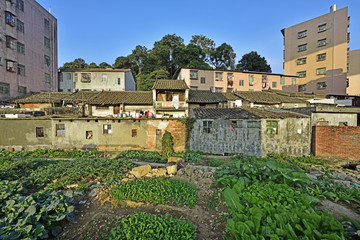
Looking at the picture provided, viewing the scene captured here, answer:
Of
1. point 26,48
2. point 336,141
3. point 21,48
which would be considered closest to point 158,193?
point 336,141

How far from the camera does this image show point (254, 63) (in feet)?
134

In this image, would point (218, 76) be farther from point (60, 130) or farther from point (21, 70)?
point (21, 70)

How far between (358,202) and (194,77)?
91.4 ft

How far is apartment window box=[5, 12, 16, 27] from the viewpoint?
76.0ft

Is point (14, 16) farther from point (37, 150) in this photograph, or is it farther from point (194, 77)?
point (194, 77)

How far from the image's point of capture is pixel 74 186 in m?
6.36

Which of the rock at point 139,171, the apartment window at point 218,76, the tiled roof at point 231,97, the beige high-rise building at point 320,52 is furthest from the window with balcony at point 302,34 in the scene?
the rock at point 139,171

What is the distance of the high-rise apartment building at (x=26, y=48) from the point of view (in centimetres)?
2317

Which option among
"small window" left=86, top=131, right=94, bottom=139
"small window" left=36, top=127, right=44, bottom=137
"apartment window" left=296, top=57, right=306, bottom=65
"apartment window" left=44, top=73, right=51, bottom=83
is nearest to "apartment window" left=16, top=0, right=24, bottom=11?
"apartment window" left=44, top=73, right=51, bottom=83

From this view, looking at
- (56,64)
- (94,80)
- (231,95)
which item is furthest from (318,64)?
(56,64)

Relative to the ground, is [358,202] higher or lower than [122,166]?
higher

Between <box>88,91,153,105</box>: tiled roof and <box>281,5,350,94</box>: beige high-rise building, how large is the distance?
3421 cm

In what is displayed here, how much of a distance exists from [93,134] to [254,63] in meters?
42.5

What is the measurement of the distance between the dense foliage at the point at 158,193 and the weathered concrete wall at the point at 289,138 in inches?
434
